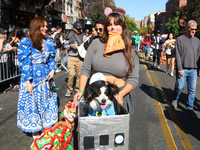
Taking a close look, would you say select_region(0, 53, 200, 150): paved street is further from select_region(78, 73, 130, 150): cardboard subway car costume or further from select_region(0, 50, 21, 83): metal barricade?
select_region(78, 73, 130, 150): cardboard subway car costume

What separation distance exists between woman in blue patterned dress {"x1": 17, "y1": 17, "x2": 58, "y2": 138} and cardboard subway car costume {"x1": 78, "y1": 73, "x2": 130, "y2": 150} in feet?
6.46

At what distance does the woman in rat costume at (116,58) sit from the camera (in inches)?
91.7

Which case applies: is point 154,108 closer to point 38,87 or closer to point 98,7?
point 38,87

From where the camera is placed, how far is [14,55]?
768cm

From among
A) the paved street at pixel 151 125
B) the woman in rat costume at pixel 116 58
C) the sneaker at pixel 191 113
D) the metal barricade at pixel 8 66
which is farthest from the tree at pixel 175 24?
the woman in rat costume at pixel 116 58

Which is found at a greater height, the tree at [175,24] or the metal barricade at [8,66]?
the tree at [175,24]

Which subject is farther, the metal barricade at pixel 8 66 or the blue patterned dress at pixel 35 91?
the metal barricade at pixel 8 66

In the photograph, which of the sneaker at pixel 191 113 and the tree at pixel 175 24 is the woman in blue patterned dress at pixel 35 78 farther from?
the tree at pixel 175 24

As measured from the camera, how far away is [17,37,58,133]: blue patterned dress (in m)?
3.33

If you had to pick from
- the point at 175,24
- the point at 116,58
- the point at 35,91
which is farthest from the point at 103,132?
the point at 175,24

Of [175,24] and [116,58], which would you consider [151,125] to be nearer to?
[116,58]

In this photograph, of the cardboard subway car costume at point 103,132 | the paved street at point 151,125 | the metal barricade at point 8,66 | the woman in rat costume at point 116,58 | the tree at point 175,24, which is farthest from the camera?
the tree at point 175,24

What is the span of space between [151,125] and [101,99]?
116 inches

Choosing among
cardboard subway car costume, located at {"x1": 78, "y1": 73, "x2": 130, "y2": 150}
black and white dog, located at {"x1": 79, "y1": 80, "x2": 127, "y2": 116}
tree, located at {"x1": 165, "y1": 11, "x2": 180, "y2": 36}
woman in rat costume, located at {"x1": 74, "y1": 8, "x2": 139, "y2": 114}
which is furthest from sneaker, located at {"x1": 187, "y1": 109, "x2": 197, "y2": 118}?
tree, located at {"x1": 165, "y1": 11, "x2": 180, "y2": 36}
